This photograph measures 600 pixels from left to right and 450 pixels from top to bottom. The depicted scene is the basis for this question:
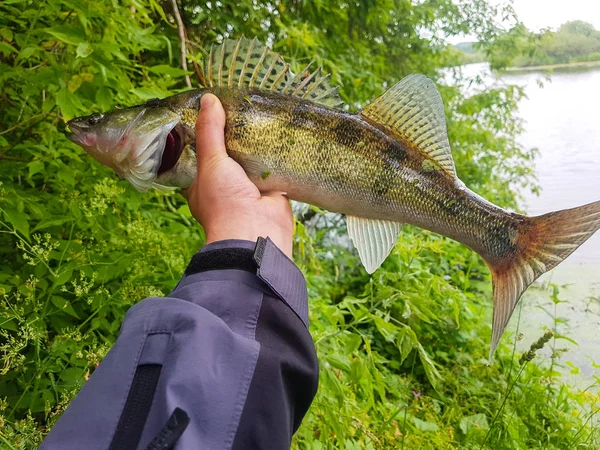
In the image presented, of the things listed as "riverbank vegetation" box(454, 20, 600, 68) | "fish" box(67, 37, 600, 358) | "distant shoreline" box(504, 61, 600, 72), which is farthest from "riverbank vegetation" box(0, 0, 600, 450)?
"distant shoreline" box(504, 61, 600, 72)

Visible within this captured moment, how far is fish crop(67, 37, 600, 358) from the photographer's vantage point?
1.54 m

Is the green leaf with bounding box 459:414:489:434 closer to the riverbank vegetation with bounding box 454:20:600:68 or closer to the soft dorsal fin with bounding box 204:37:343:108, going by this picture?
the soft dorsal fin with bounding box 204:37:343:108

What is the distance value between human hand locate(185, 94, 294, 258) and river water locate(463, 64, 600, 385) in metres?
2.40

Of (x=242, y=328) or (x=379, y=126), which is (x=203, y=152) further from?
(x=242, y=328)

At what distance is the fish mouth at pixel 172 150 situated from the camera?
1.58m

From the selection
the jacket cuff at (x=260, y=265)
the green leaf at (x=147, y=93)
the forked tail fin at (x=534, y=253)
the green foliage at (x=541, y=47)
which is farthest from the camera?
the green foliage at (x=541, y=47)

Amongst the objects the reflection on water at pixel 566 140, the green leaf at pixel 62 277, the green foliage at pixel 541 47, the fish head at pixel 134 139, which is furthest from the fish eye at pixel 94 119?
the green foliage at pixel 541 47

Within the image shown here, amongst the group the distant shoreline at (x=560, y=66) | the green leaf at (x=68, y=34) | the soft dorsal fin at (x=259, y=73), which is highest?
the distant shoreline at (x=560, y=66)

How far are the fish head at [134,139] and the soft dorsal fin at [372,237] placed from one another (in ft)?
2.22

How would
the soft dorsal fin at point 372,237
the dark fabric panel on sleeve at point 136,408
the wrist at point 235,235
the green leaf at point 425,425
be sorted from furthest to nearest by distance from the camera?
the green leaf at point 425,425, the soft dorsal fin at point 372,237, the wrist at point 235,235, the dark fabric panel on sleeve at point 136,408

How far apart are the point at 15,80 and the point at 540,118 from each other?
8570 millimetres

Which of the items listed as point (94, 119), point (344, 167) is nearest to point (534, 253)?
point (344, 167)

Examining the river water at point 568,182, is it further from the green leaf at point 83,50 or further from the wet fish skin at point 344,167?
the green leaf at point 83,50

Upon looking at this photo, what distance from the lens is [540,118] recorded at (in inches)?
328
